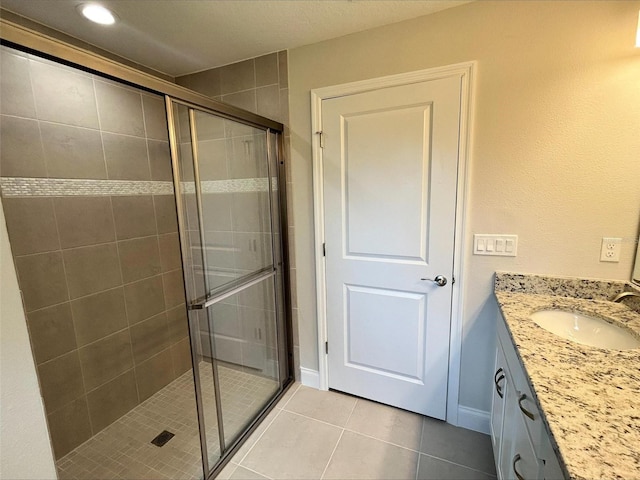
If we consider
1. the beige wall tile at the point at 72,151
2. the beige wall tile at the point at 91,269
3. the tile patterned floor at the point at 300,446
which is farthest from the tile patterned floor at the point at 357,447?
the beige wall tile at the point at 72,151

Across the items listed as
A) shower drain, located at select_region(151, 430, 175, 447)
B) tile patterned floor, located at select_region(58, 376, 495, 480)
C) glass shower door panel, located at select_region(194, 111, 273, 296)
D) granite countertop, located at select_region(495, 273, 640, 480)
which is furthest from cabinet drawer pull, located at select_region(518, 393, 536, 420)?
shower drain, located at select_region(151, 430, 175, 447)

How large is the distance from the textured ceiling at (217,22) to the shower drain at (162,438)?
2.41 meters

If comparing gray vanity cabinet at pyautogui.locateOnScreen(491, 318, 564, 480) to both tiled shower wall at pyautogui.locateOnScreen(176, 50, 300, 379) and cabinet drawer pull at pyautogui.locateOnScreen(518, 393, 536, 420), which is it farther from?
tiled shower wall at pyautogui.locateOnScreen(176, 50, 300, 379)

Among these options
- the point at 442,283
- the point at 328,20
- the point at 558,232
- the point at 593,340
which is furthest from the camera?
the point at 442,283

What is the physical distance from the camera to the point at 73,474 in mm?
1588

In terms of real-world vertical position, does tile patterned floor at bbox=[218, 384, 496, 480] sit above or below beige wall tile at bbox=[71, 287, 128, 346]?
below

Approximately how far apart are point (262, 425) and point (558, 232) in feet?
6.77

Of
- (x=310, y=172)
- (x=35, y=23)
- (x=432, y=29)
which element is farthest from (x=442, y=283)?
(x=35, y=23)

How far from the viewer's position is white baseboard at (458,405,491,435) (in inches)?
69.1

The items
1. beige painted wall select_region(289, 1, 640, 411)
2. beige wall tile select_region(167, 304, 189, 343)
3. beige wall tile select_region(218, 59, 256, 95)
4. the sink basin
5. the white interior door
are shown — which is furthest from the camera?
beige wall tile select_region(167, 304, 189, 343)

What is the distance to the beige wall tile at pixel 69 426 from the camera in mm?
1642

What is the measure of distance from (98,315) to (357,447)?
1.77 meters

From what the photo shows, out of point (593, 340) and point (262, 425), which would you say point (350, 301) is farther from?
point (593, 340)

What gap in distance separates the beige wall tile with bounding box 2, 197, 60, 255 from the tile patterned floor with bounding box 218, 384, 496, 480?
1.56 meters
